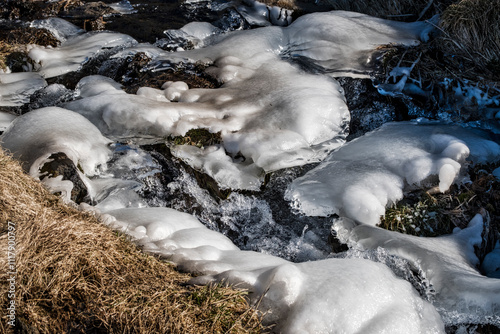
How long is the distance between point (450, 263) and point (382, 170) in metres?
1.35

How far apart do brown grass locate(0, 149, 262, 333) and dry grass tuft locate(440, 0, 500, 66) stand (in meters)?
4.89

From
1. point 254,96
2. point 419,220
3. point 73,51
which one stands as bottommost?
point 419,220

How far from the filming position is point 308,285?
3055 mm

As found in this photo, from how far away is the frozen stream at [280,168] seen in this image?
10.5ft

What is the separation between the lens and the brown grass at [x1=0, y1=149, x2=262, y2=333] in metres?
2.67

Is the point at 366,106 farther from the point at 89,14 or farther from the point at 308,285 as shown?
the point at 89,14

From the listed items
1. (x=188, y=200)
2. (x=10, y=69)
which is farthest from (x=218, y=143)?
(x=10, y=69)

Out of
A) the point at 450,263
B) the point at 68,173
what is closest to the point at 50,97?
the point at 68,173

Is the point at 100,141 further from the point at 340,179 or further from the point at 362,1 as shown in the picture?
the point at 362,1

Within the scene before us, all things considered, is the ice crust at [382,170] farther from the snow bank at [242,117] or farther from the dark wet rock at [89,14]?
the dark wet rock at [89,14]

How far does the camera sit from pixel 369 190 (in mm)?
4633

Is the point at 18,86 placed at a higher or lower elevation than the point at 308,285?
lower

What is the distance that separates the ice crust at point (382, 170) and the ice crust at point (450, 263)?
29 centimetres

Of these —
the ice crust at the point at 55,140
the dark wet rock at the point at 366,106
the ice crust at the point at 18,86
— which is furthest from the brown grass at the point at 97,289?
the dark wet rock at the point at 366,106
